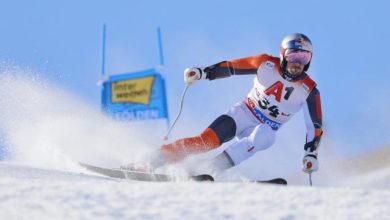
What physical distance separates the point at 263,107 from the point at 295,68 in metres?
0.51

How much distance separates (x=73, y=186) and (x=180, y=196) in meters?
0.60

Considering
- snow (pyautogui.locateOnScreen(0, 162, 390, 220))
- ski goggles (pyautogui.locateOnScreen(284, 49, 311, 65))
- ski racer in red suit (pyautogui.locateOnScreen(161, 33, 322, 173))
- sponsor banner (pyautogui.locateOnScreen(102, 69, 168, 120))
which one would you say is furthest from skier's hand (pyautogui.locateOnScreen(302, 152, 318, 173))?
sponsor banner (pyautogui.locateOnScreen(102, 69, 168, 120))

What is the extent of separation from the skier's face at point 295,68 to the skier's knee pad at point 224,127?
2.43ft

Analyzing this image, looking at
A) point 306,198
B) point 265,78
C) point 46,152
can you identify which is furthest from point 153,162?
point 306,198

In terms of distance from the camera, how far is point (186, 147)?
215 inches

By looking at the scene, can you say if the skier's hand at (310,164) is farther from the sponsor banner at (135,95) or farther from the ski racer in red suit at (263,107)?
the sponsor banner at (135,95)

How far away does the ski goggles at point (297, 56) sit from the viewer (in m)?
5.50

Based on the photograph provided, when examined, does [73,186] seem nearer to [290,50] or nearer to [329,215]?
[329,215]

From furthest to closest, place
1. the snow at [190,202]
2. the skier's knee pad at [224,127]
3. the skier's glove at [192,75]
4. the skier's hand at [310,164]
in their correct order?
the skier's glove at [192,75]
the skier's knee pad at [224,127]
the skier's hand at [310,164]
the snow at [190,202]

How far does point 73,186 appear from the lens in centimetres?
304

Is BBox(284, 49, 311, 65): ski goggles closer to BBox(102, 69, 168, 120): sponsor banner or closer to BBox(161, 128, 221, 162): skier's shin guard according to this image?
BBox(161, 128, 221, 162): skier's shin guard

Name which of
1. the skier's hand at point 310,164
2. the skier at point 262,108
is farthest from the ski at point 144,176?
the skier's hand at point 310,164

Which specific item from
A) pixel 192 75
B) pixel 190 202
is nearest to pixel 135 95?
pixel 192 75

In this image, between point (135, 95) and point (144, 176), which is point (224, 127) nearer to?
point (144, 176)
